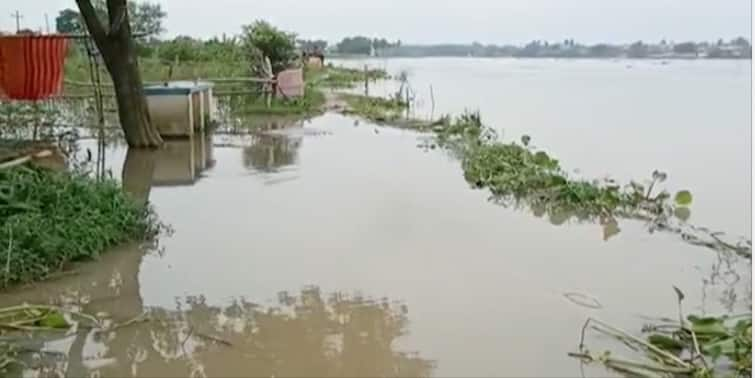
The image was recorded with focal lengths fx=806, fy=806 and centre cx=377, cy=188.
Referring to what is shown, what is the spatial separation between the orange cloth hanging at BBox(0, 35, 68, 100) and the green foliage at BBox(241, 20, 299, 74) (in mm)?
9913

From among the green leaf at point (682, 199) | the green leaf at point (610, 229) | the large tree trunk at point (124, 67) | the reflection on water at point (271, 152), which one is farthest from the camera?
the large tree trunk at point (124, 67)

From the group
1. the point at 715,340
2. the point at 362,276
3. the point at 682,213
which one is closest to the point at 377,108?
the point at 682,213

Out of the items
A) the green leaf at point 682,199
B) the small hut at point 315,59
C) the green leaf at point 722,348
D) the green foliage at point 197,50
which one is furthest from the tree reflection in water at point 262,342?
the small hut at point 315,59

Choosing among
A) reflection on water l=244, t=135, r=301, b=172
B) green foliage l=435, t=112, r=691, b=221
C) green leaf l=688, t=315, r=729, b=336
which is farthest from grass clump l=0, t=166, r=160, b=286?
green leaf l=688, t=315, r=729, b=336

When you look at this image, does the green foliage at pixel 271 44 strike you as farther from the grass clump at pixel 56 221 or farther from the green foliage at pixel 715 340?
the green foliage at pixel 715 340

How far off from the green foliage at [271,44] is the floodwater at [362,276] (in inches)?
361

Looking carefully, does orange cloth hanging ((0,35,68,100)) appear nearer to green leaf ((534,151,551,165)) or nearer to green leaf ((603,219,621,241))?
green leaf ((534,151,551,165))

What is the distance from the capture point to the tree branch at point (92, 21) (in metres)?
9.65

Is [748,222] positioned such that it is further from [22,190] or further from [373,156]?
[22,190]

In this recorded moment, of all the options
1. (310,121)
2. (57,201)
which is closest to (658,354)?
(57,201)

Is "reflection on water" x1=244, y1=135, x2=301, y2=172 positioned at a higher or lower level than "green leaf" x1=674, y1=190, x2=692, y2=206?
higher

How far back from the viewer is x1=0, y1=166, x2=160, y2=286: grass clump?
5012mm

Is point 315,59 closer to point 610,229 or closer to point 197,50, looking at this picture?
point 197,50

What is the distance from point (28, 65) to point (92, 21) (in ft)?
4.71
